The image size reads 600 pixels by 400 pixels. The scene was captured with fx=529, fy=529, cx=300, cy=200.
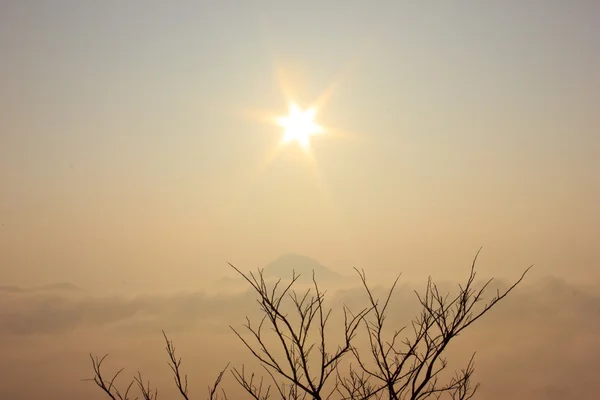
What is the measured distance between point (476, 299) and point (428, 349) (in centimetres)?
122

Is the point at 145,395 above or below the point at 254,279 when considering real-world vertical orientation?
below

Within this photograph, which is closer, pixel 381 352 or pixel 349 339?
pixel 349 339

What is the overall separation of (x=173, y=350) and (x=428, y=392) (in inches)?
192

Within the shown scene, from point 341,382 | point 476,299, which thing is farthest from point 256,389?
point 476,299

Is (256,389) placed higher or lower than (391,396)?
higher

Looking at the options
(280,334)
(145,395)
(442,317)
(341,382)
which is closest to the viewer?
(280,334)

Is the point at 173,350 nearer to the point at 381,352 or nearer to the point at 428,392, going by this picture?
the point at 381,352

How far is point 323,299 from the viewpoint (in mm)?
9430

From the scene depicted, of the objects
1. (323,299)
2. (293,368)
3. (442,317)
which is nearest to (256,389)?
(293,368)

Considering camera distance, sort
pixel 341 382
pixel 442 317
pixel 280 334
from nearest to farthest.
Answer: pixel 280 334
pixel 442 317
pixel 341 382

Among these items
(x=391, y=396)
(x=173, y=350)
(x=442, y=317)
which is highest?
(x=442, y=317)

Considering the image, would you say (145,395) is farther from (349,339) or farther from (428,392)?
(428,392)

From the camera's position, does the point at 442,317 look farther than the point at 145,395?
No

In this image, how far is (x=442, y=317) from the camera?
31.6 feet
